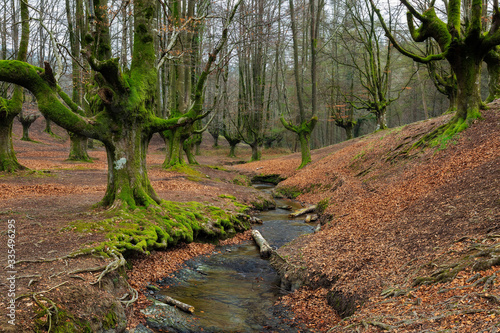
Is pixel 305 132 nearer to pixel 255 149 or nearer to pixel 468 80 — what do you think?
pixel 468 80

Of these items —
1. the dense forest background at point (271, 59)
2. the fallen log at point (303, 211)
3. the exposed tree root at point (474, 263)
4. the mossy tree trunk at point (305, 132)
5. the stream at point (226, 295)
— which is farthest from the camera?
the mossy tree trunk at point (305, 132)

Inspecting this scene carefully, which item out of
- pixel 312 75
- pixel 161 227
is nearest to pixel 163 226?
pixel 161 227

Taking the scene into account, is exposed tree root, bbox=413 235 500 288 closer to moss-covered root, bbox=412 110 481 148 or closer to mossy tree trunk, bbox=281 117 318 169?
moss-covered root, bbox=412 110 481 148

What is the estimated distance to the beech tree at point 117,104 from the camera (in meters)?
7.09

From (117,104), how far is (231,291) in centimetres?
519

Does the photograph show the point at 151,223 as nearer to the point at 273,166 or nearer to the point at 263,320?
the point at 263,320

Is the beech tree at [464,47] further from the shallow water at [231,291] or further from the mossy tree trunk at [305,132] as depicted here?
the mossy tree trunk at [305,132]

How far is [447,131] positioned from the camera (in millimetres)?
10891

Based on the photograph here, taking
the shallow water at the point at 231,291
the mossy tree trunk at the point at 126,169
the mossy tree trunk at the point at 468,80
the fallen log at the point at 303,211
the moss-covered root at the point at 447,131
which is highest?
the mossy tree trunk at the point at 468,80

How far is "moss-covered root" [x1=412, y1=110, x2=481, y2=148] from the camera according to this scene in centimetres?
1042

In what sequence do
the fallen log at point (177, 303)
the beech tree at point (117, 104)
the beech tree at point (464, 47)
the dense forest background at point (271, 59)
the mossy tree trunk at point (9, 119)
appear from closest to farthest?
the fallen log at point (177, 303), the beech tree at point (117, 104), the beech tree at point (464, 47), the mossy tree trunk at point (9, 119), the dense forest background at point (271, 59)

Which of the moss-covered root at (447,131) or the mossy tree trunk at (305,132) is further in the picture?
the mossy tree trunk at (305,132)

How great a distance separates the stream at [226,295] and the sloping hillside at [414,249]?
510mm

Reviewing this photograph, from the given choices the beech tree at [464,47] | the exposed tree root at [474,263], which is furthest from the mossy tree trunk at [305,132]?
the exposed tree root at [474,263]
